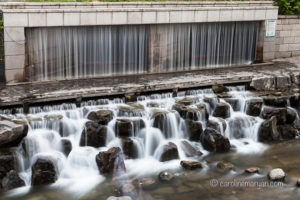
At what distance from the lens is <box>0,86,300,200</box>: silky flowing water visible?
1089cm

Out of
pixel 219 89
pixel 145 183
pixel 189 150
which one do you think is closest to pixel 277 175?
pixel 189 150

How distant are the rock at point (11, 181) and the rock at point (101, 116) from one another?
3019mm

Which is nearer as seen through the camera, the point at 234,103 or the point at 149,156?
the point at 149,156

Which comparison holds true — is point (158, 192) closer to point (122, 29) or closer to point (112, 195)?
point (112, 195)

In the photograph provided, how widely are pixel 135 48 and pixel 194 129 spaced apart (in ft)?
15.3

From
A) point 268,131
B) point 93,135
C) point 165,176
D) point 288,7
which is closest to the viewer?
point 165,176

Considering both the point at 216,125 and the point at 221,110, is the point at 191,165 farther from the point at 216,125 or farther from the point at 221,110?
the point at 221,110

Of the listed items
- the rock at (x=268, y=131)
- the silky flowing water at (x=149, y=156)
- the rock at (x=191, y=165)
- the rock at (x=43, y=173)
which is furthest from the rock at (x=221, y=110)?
the rock at (x=43, y=173)

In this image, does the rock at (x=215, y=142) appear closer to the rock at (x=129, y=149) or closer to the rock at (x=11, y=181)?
the rock at (x=129, y=149)

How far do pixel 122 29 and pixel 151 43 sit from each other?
1.37m

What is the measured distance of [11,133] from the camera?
1134 cm

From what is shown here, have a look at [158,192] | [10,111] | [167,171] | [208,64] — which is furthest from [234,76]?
[10,111]

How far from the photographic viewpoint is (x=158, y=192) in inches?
428

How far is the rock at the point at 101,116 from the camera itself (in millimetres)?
12969
